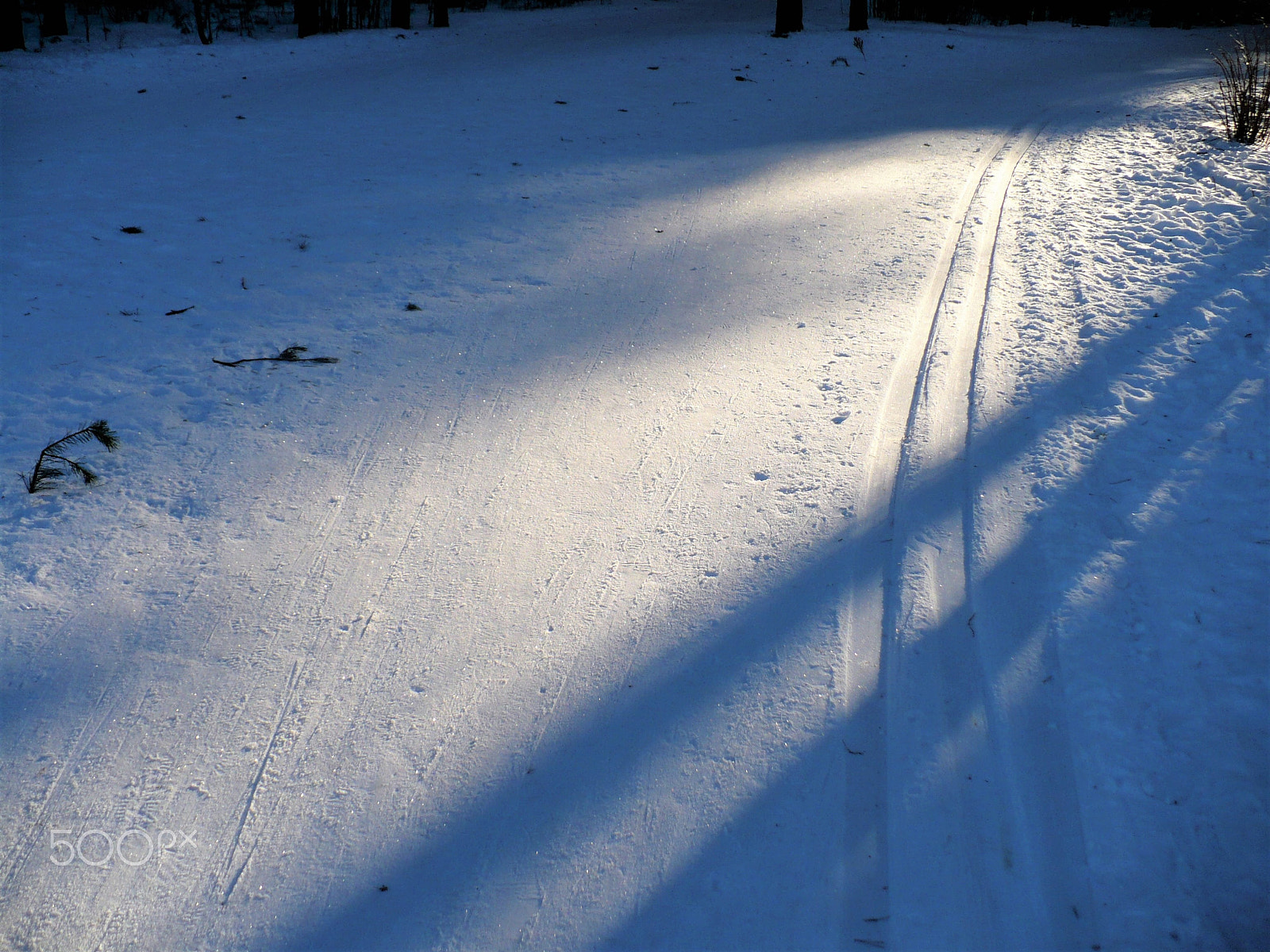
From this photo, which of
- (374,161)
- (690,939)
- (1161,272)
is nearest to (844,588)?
(690,939)

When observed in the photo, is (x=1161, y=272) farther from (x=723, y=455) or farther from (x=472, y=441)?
(x=472, y=441)

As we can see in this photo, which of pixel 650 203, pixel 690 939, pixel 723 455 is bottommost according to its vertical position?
pixel 690 939

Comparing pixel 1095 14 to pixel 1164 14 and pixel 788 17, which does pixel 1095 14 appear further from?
pixel 788 17

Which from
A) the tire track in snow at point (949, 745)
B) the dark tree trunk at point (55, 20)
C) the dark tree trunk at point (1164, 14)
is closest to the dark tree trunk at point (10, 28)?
the dark tree trunk at point (55, 20)

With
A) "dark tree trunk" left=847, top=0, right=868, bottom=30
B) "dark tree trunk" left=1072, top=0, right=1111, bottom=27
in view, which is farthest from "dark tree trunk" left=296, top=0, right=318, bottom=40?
"dark tree trunk" left=1072, top=0, right=1111, bottom=27

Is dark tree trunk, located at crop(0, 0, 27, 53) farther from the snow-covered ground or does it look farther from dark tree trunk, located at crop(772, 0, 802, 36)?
dark tree trunk, located at crop(772, 0, 802, 36)

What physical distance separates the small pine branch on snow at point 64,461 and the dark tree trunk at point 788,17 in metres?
13.8

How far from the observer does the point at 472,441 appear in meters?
3.47

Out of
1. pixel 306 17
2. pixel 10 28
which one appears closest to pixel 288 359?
pixel 10 28

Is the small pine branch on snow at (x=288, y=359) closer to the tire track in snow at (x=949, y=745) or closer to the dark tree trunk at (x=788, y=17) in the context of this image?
the tire track in snow at (x=949, y=745)

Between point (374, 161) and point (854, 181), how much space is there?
4168mm

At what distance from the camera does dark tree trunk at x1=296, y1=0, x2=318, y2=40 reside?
1355 cm

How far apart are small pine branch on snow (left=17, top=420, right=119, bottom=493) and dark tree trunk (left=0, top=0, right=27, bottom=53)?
11578 millimetres

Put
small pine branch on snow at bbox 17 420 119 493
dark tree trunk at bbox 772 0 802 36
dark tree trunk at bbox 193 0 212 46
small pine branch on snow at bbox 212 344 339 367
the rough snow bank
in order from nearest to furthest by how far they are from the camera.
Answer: the rough snow bank → small pine branch on snow at bbox 17 420 119 493 → small pine branch on snow at bbox 212 344 339 367 → dark tree trunk at bbox 193 0 212 46 → dark tree trunk at bbox 772 0 802 36
